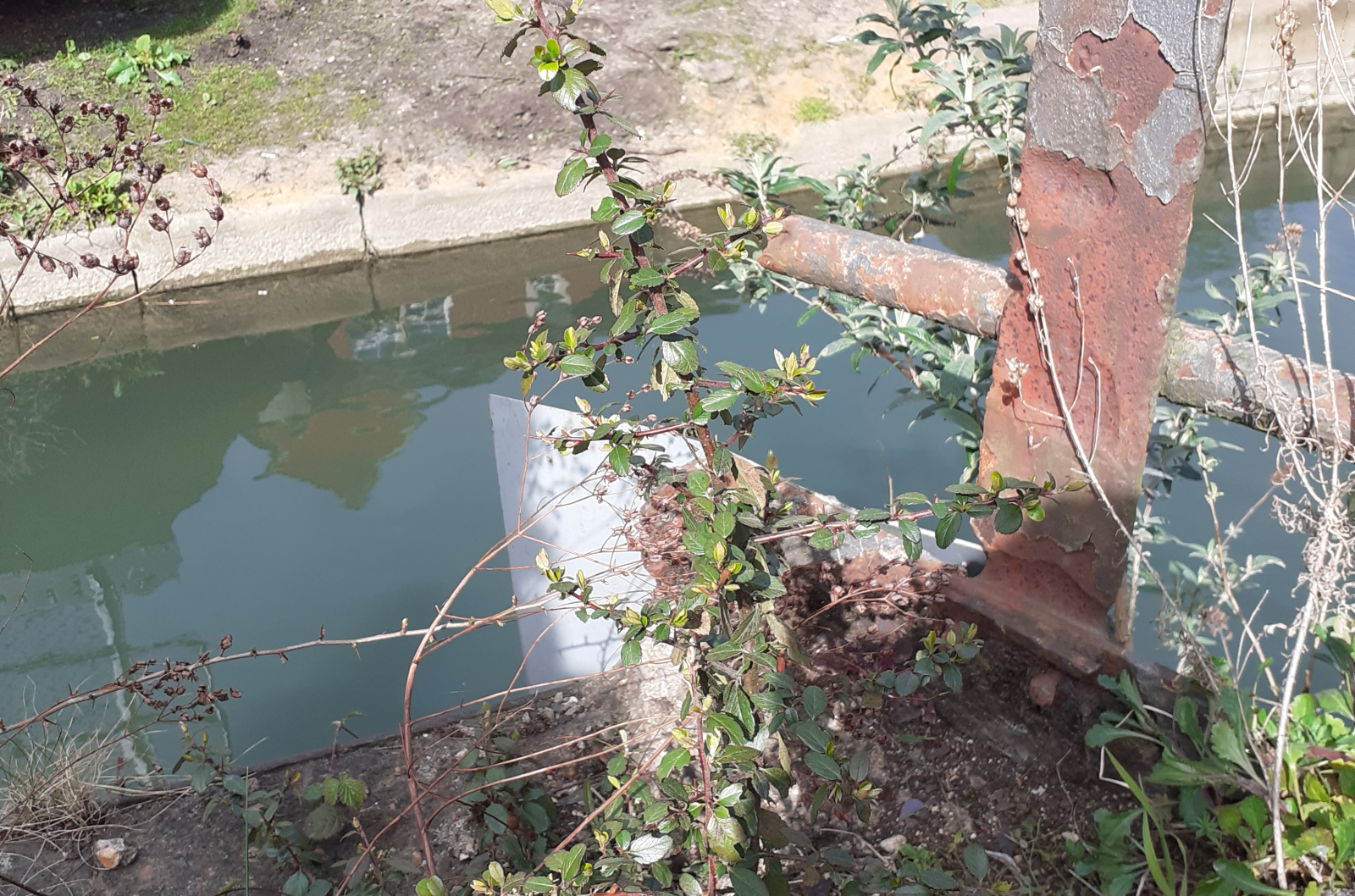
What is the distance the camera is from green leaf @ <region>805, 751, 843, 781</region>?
4.52ft

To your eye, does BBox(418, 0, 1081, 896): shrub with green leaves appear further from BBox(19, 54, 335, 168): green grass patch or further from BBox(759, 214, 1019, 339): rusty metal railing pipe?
BBox(19, 54, 335, 168): green grass patch

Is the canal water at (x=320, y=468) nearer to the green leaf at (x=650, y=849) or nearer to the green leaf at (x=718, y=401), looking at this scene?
the green leaf at (x=718, y=401)

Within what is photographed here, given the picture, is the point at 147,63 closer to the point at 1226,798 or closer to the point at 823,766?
the point at 823,766

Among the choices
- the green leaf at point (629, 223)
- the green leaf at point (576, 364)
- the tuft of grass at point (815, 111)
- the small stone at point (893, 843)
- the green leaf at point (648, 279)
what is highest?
the green leaf at point (629, 223)

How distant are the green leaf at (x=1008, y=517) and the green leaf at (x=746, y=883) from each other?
56 centimetres

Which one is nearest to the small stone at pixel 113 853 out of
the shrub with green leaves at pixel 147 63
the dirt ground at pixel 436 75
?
the dirt ground at pixel 436 75

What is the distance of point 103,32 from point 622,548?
282 inches

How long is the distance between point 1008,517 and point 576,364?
23.3 inches

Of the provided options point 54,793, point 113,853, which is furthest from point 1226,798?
point 54,793

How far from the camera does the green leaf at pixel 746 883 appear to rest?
130 centimetres

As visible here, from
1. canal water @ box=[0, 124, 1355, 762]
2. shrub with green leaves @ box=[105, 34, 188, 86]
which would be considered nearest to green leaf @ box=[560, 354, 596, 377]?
canal water @ box=[0, 124, 1355, 762]

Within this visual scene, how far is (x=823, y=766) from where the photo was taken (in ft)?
4.57

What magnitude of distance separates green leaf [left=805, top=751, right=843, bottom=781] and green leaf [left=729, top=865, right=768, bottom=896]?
0.16 m

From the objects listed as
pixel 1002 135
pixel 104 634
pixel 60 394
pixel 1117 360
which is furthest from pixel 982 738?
pixel 60 394
